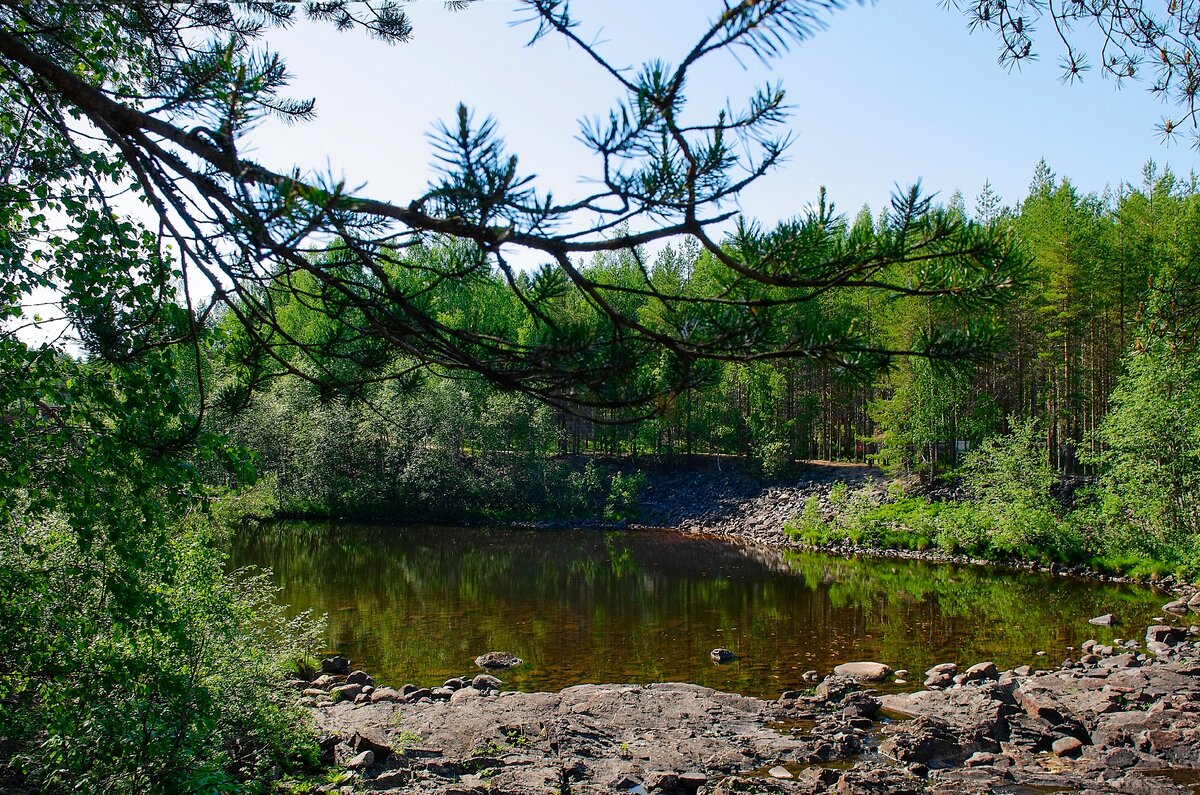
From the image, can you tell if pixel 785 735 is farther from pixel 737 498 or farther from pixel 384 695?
pixel 737 498

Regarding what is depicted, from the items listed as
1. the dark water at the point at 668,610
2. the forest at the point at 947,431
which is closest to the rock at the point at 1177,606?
the dark water at the point at 668,610

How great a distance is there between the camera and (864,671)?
13023 mm

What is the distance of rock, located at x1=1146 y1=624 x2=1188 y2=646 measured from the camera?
14.5m

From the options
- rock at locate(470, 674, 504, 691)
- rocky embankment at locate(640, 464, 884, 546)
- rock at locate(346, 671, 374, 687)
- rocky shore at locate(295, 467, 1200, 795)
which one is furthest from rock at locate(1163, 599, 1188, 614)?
rock at locate(346, 671, 374, 687)

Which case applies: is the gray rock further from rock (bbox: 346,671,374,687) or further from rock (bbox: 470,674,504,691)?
rock (bbox: 346,671,374,687)

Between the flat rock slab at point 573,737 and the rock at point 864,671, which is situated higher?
the rock at point 864,671

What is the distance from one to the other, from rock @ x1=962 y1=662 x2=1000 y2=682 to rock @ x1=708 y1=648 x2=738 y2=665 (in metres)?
3.71

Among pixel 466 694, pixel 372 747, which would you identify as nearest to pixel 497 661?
pixel 466 694

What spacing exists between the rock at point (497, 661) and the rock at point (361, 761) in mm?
5628

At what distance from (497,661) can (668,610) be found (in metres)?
5.70

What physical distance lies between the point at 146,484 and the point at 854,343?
3.62m

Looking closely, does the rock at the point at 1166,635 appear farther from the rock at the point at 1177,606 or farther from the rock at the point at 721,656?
the rock at the point at 721,656

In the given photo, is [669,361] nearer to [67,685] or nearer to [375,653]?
[67,685]

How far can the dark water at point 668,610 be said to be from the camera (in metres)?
14.3
